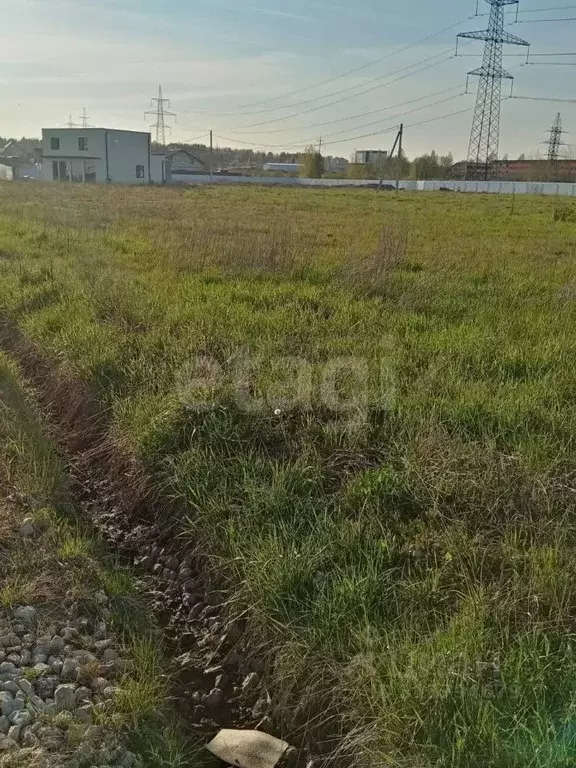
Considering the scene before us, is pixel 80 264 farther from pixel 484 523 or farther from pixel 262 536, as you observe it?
pixel 484 523

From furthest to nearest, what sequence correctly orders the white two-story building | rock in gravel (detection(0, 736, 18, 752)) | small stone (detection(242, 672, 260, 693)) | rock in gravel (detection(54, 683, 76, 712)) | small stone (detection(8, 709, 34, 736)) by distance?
the white two-story building
small stone (detection(242, 672, 260, 693))
rock in gravel (detection(54, 683, 76, 712))
small stone (detection(8, 709, 34, 736))
rock in gravel (detection(0, 736, 18, 752))

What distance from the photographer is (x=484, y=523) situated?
13.3ft

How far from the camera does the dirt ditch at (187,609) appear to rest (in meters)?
3.27

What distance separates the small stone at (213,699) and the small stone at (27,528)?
1.67 m

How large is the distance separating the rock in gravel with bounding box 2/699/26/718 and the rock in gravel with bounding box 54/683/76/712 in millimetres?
145

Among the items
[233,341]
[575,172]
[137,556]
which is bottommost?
[137,556]

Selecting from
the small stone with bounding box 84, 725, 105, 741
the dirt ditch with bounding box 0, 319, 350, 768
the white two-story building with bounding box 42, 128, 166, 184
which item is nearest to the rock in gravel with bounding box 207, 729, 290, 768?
the dirt ditch with bounding box 0, 319, 350, 768

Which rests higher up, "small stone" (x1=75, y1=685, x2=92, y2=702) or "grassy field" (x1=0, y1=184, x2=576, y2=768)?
"grassy field" (x1=0, y1=184, x2=576, y2=768)

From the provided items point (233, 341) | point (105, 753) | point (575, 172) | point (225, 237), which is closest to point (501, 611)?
point (105, 753)

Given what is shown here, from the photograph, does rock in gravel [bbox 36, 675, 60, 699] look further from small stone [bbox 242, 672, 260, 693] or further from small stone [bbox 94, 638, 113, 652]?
small stone [bbox 242, 672, 260, 693]

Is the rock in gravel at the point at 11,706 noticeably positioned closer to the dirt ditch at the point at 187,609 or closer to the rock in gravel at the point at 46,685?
the rock in gravel at the point at 46,685

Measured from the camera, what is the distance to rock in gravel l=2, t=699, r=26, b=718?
9.56 feet

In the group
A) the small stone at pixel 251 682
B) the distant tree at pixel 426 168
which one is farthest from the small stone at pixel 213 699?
the distant tree at pixel 426 168

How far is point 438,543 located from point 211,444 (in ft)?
6.59
